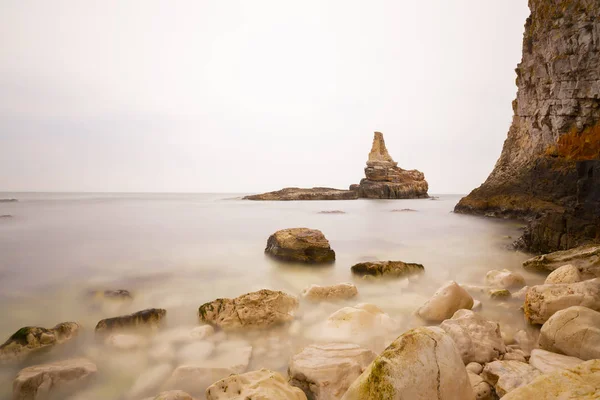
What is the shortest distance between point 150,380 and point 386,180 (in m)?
53.5

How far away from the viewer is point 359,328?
11.1 ft

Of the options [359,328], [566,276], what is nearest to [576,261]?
[566,276]

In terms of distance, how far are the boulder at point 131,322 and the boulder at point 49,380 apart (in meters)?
0.73

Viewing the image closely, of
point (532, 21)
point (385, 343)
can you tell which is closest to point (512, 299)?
point (385, 343)

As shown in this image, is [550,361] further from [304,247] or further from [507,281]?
[304,247]

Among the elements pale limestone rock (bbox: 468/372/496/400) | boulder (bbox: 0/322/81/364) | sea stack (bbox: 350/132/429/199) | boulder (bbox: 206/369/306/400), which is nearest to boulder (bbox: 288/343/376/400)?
boulder (bbox: 206/369/306/400)

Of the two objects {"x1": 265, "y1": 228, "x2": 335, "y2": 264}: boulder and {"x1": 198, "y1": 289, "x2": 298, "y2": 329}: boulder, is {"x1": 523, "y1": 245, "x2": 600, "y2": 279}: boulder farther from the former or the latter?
{"x1": 198, "y1": 289, "x2": 298, "y2": 329}: boulder

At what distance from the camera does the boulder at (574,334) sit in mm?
2461

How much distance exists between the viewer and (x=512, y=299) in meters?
4.32

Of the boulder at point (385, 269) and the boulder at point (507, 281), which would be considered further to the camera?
the boulder at point (385, 269)

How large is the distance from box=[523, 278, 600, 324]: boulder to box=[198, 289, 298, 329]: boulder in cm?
284

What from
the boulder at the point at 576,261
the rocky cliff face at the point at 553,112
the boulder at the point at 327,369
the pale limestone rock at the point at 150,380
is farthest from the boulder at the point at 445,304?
the rocky cliff face at the point at 553,112

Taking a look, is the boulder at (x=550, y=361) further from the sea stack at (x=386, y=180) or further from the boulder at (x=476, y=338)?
the sea stack at (x=386, y=180)

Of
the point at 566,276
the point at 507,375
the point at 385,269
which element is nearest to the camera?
the point at 507,375
